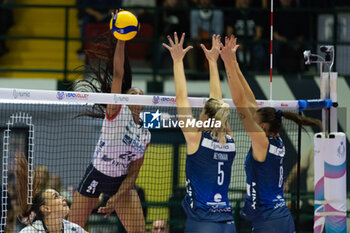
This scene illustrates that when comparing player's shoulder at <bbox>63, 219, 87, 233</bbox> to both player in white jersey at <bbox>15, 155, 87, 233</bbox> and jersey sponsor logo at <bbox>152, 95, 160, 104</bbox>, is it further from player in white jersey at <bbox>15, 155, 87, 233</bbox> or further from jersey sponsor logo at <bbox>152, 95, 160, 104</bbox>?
jersey sponsor logo at <bbox>152, 95, 160, 104</bbox>

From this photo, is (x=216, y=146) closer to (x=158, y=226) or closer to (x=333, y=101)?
(x=333, y=101)

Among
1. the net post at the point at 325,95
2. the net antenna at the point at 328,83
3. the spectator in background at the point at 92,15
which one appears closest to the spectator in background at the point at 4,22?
the spectator in background at the point at 92,15

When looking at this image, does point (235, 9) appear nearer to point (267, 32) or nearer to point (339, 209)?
point (267, 32)

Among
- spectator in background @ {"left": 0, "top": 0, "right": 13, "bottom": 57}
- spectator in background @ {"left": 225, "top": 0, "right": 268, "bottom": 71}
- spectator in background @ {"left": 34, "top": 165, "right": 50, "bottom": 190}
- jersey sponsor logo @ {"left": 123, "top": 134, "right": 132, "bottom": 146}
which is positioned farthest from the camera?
spectator in background @ {"left": 0, "top": 0, "right": 13, "bottom": 57}

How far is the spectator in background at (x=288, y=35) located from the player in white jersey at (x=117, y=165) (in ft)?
18.4

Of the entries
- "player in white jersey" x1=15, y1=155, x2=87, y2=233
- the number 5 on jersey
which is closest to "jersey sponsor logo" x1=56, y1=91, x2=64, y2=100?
"player in white jersey" x1=15, y1=155, x2=87, y2=233

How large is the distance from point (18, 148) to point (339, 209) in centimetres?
388

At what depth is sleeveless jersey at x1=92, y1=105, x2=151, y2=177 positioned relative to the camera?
6.94m

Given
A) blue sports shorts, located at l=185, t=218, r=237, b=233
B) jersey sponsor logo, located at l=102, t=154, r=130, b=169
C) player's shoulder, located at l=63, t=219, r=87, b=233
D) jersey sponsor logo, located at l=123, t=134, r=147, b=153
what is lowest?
player's shoulder, located at l=63, t=219, r=87, b=233

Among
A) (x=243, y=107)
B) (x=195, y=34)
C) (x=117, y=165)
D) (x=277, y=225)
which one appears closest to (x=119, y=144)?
(x=117, y=165)

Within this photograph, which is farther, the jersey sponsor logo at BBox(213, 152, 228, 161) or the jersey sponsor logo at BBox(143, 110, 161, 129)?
A: the jersey sponsor logo at BBox(143, 110, 161, 129)

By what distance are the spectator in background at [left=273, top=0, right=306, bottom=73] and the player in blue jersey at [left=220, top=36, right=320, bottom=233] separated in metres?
5.57

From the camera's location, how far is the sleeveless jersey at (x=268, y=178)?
6715 mm

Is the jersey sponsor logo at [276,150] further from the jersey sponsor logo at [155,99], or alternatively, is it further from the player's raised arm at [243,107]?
the jersey sponsor logo at [155,99]
